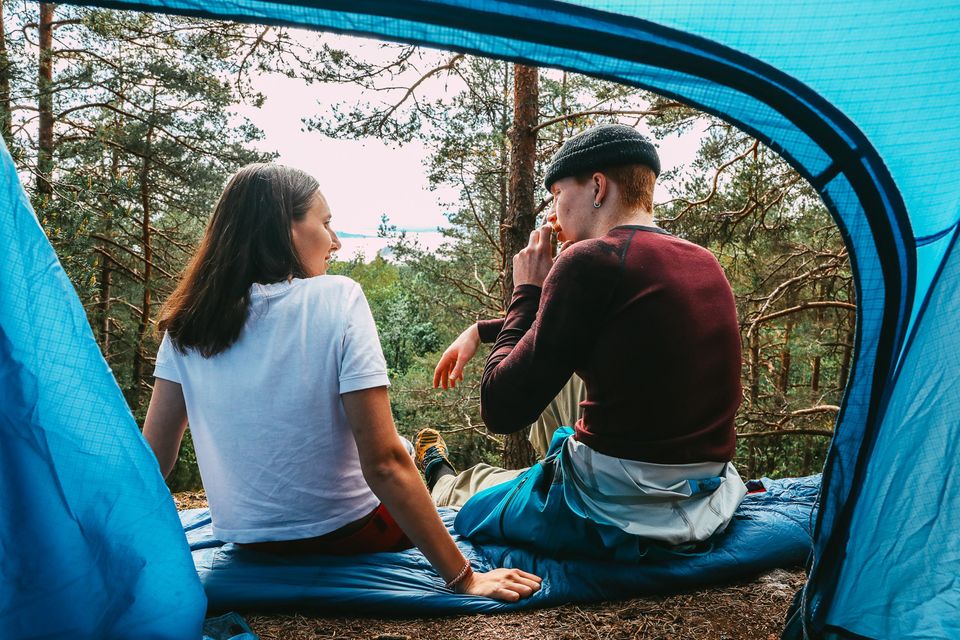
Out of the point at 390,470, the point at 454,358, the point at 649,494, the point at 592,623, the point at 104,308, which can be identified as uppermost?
the point at 104,308

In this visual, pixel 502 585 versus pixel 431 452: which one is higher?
pixel 431 452

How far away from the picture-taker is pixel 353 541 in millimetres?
1842

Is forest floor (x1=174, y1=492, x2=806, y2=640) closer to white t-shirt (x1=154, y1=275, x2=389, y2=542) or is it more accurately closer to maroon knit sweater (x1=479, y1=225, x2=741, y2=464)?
white t-shirt (x1=154, y1=275, x2=389, y2=542)

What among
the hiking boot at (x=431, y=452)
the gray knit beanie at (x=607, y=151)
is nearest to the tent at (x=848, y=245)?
the gray knit beanie at (x=607, y=151)

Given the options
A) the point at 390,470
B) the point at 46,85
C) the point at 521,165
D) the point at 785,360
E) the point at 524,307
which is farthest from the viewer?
the point at 785,360

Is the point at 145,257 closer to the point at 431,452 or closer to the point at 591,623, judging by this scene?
the point at 431,452

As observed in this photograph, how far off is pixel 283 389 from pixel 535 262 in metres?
0.81

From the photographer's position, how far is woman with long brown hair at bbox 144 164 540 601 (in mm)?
1581

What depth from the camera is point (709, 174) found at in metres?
5.56

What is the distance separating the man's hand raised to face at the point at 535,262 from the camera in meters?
1.94

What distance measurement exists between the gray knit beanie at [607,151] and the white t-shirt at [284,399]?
0.72 m

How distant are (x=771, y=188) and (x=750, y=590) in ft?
13.3

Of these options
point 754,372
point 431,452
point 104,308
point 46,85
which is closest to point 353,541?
point 431,452

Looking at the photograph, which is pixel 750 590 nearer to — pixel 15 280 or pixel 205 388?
pixel 205 388
